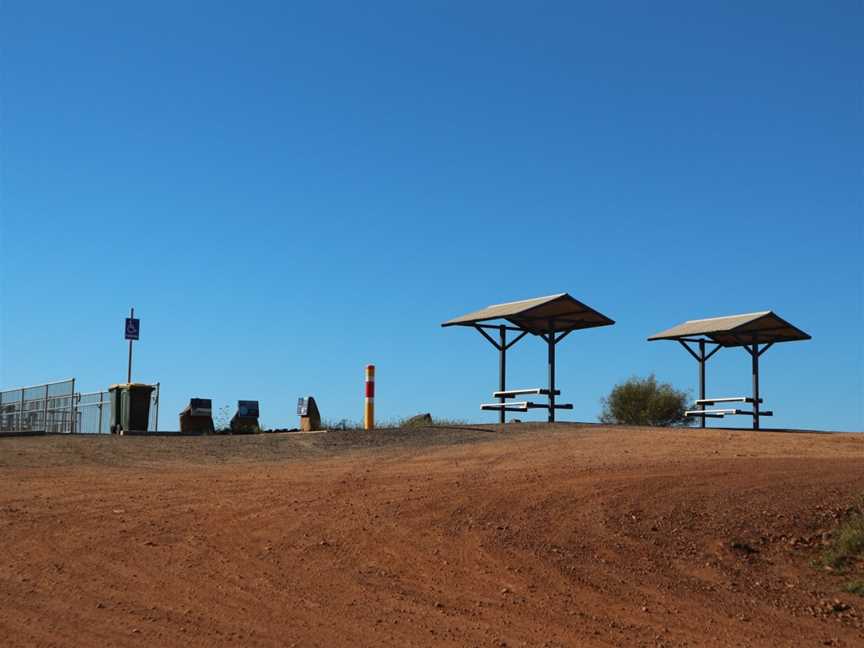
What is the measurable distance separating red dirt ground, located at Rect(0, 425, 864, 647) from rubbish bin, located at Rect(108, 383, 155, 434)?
10.2m

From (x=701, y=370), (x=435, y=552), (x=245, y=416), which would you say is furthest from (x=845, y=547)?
(x=701, y=370)

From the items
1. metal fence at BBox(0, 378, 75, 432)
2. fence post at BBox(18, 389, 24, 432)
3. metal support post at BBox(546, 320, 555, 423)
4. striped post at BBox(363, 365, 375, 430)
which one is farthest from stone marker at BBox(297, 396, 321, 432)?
fence post at BBox(18, 389, 24, 432)

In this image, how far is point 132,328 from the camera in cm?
2922

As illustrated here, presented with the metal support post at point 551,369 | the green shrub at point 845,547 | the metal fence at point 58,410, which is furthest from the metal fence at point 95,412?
the green shrub at point 845,547

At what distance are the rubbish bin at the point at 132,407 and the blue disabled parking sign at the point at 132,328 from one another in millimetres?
3901

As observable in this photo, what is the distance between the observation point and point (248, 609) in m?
7.60

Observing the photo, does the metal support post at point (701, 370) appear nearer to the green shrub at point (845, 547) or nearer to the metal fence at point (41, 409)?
the metal fence at point (41, 409)

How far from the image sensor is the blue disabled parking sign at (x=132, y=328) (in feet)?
95.3

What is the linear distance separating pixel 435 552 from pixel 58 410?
23.9 m

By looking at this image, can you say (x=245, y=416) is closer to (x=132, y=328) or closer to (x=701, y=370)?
(x=132, y=328)

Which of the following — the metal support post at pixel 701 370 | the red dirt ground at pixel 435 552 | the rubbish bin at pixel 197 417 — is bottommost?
the red dirt ground at pixel 435 552

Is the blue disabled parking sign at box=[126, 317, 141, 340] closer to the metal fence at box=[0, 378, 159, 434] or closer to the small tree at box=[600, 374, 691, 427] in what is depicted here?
the metal fence at box=[0, 378, 159, 434]

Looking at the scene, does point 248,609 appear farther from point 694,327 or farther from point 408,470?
point 694,327

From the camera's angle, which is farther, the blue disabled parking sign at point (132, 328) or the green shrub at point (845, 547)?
the blue disabled parking sign at point (132, 328)
